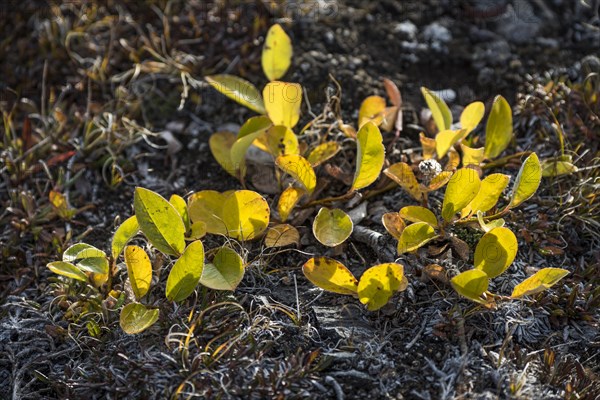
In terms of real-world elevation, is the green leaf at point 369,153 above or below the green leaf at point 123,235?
above

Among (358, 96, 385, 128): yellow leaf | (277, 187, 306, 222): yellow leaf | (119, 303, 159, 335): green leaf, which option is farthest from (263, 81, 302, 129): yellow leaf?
(119, 303, 159, 335): green leaf

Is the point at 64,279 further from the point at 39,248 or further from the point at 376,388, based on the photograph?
the point at 376,388

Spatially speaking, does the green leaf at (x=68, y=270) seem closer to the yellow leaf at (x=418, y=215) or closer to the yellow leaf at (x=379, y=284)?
the yellow leaf at (x=379, y=284)

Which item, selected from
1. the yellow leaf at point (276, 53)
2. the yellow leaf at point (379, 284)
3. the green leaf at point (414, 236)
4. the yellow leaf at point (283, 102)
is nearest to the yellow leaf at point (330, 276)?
the yellow leaf at point (379, 284)

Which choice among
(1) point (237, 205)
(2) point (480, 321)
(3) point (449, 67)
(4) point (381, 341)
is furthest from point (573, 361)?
(3) point (449, 67)

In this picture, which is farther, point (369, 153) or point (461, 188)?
point (369, 153)

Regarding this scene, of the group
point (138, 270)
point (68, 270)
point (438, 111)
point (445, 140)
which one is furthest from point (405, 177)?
point (68, 270)

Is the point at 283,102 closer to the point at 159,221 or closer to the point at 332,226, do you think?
the point at 332,226
